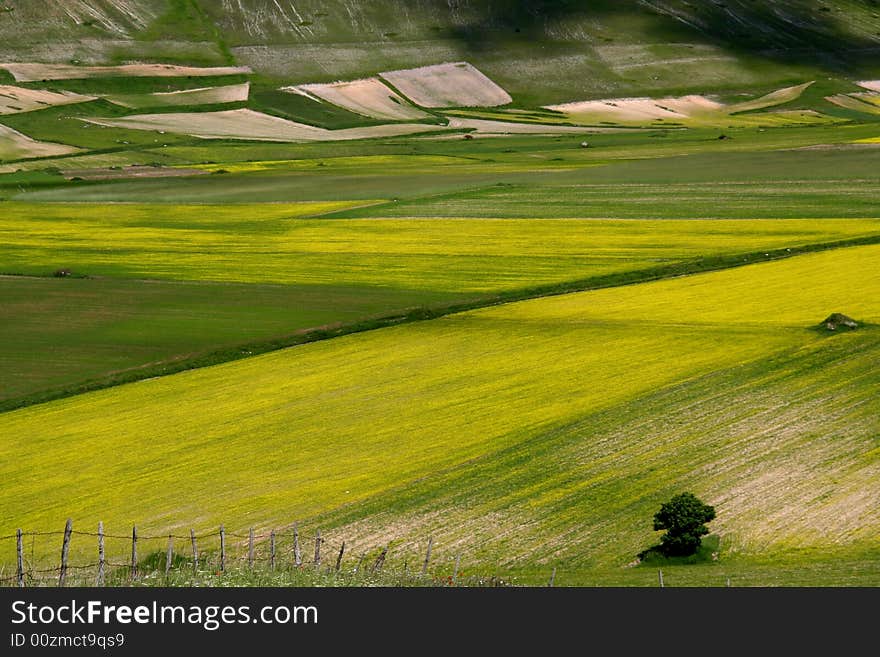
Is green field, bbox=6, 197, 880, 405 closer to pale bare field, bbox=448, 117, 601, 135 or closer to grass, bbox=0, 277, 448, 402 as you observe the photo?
grass, bbox=0, 277, 448, 402

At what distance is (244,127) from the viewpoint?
612ft

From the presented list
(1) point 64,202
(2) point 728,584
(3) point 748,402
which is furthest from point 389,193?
(2) point 728,584

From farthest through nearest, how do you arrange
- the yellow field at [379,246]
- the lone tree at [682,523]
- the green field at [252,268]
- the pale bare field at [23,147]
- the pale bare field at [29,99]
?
the pale bare field at [29,99]
the pale bare field at [23,147]
the yellow field at [379,246]
the green field at [252,268]
the lone tree at [682,523]

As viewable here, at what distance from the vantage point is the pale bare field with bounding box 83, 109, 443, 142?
179 meters

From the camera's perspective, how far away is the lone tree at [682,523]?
113 feet

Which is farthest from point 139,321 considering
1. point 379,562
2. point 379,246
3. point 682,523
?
point 682,523

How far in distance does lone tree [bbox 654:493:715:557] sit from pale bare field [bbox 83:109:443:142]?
147 meters

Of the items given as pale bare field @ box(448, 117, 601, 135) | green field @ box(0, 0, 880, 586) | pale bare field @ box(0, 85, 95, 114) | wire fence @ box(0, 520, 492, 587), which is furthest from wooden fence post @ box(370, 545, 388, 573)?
pale bare field @ box(0, 85, 95, 114)

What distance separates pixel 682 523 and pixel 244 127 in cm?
15847

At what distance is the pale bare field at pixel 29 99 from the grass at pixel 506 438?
13673 cm

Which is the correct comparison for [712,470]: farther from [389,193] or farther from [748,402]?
[389,193]

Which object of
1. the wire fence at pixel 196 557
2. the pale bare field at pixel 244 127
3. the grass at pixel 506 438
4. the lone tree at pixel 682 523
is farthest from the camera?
the pale bare field at pixel 244 127

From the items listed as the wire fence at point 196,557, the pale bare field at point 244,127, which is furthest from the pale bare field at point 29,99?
the wire fence at point 196,557

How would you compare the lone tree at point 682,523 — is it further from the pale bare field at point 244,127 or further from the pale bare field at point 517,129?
the pale bare field at point 517,129
